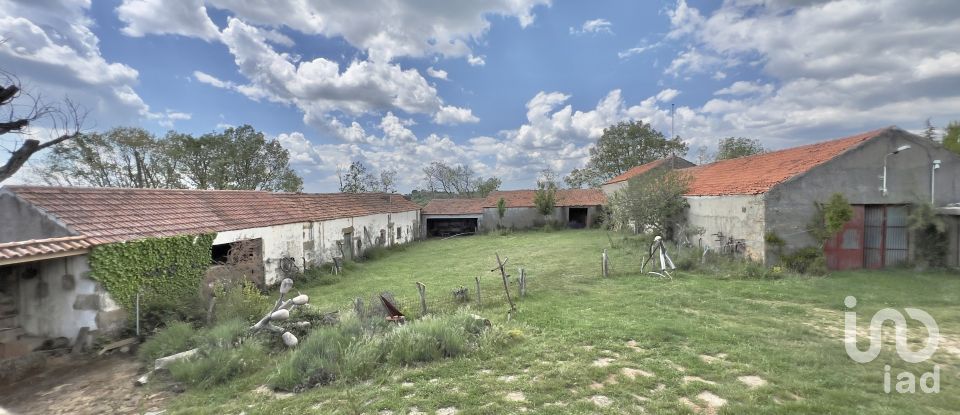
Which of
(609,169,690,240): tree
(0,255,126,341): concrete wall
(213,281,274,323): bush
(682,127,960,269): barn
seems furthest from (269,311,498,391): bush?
(609,169,690,240): tree

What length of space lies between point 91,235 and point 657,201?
1902 cm

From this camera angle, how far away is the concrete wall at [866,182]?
492 inches

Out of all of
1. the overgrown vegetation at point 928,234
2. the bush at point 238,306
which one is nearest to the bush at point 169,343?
the bush at point 238,306

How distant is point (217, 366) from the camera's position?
6.03 meters

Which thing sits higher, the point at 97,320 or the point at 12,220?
the point at 12,220

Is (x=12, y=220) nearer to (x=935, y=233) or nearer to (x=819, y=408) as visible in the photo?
(x=819, y=408)

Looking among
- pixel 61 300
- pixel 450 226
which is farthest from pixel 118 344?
pixel 450 226

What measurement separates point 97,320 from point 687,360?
36.4ft

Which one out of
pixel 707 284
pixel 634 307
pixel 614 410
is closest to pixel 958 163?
pixel 707 284

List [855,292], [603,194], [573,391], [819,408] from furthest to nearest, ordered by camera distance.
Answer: [603,194] < [855,292] < [573,391] < [819,408]

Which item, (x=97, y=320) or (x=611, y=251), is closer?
(x=97, y=320)

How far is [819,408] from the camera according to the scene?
435 centimetres

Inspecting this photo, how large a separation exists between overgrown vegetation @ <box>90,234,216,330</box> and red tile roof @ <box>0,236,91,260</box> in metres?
0.38

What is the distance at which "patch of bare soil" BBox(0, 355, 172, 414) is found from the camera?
5461 mm
